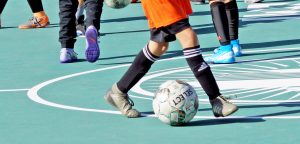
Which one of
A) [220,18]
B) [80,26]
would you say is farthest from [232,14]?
[80,26]

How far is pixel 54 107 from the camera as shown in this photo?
26.5 ft

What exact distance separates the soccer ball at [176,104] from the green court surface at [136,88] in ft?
0.26

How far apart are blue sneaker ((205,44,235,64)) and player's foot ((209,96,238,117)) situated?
9.52 ft

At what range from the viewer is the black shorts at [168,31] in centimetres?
718

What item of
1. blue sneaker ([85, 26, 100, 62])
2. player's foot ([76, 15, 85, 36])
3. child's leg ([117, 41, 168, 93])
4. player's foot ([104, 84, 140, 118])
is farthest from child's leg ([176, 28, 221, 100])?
player's foot ([76, 15, 85, 36])

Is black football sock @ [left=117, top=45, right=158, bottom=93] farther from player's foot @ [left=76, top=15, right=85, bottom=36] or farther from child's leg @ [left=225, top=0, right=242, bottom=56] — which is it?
player's foot @ [left=76, top=15, right=85, bottom=36]

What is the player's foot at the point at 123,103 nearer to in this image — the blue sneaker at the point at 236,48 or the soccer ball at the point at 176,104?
the soccer ball at the point at 176,104

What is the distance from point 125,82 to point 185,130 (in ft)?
2.62

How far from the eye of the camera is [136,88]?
8.78 m

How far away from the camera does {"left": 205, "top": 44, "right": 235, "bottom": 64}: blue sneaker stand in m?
10.1

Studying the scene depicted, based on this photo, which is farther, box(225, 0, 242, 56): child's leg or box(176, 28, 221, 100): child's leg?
box(225, 0, 242, 56): child's leg

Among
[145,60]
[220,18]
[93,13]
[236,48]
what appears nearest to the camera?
[145,60]

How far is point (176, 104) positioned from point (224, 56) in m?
3.17

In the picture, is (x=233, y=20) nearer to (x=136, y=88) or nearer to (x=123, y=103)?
(x=136, y=88)
